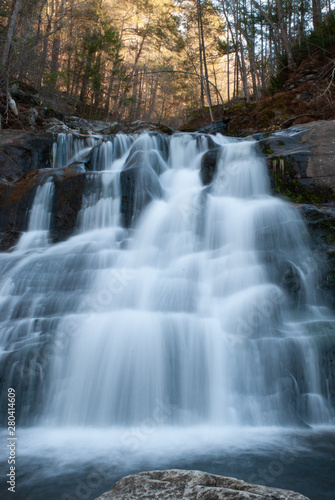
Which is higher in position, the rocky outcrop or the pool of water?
the rocky outcrop

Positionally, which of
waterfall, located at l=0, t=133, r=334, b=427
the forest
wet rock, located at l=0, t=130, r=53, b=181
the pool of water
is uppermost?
the forest

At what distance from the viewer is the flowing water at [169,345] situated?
10.3ft

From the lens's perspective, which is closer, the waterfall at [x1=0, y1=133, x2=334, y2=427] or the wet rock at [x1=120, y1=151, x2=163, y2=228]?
the waterfall at [x1=0, y1=133, x2=334, y2=427]

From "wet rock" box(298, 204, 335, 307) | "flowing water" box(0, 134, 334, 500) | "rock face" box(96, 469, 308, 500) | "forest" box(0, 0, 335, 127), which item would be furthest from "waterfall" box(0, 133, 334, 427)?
"forest" box(0, 0, 335, 127)

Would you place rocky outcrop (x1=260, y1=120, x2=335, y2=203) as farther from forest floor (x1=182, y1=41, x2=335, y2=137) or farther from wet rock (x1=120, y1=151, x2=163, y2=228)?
forest floor (x1=182, y1=41, x2=335, y2=137)

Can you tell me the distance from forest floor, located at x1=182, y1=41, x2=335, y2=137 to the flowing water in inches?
248

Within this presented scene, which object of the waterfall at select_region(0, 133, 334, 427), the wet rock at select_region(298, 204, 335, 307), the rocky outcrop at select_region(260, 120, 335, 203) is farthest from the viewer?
the rocky outcrop at select_region(260, 120, 335, 203)

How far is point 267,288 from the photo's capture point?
495cm

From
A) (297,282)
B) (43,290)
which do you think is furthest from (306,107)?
(43,290)

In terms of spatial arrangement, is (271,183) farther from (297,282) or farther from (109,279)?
(109,279)

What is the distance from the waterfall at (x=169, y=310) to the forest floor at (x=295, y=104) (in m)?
4.93

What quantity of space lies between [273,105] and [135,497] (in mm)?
13646

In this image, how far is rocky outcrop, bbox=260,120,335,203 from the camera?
6.96 m

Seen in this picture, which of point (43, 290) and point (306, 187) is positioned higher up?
point (306, 187)
